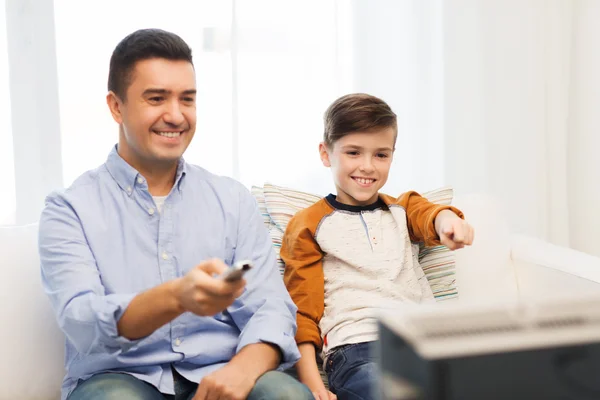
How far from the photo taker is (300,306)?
1679 mm

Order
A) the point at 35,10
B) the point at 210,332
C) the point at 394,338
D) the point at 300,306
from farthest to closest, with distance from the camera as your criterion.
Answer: the point at 35,10
the point at 300,306
the point at 210,332
the point at 394,338

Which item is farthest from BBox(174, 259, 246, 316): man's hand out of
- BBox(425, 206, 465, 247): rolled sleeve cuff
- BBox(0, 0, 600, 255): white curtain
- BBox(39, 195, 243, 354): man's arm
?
BBox(0, 0, 600, 255): white curtain

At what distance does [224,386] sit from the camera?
1.31 m

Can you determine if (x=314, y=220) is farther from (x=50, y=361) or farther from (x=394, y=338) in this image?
(x=394, y=338)

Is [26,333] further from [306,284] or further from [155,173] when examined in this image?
[306,284]

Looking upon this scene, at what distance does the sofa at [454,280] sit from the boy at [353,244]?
161 millimetres

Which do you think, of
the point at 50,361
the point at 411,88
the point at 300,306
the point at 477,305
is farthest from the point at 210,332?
the point at 411,88

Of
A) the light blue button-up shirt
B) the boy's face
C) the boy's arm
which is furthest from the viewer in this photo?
the boy's face

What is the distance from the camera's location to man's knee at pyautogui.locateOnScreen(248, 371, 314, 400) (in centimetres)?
132

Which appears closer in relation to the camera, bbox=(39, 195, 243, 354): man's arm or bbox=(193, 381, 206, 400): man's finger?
bbox=(39, 195, 243, 354): man's arm

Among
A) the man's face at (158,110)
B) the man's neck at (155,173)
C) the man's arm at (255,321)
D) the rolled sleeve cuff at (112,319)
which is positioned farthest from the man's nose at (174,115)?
the rolled sleeve cuff at (112,319)

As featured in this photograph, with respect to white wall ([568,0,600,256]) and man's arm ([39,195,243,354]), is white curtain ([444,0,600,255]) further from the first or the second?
man's arm ([39,195,243,354])

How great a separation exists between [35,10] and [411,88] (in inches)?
50.5

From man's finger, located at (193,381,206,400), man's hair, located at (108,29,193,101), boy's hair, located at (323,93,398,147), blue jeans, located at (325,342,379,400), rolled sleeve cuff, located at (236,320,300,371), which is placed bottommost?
blue jeans, located at (325,342,379,400)
